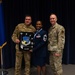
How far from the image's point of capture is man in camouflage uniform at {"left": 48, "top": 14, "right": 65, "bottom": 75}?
3919 millimetres

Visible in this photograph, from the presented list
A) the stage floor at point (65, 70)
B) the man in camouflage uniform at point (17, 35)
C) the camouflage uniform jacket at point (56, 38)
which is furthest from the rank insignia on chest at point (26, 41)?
the stage floor at point (65, 70)

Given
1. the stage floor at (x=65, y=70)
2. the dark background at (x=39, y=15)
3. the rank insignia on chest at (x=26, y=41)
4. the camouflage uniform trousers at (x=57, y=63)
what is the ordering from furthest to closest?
the dark background at (x=39, y=15) → the stage floor at (x=65, y=70) → the rank insignia on chest at (x=26, y=41) → the camouflage uniform trousers at (x=57, y=63)

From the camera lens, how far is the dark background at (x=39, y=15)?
197 inches

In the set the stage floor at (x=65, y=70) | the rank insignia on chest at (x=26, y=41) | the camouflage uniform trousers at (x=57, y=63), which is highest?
the rank insignia on chest at (x=26, y=41)

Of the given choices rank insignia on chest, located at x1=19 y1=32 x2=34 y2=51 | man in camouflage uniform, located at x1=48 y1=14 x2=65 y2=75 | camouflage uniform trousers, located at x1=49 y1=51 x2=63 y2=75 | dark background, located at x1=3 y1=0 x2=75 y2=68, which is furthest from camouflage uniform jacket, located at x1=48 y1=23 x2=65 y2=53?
dark background, located at x1=3 y1=0 x2=75 y2=68

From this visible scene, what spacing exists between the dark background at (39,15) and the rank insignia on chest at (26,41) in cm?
92

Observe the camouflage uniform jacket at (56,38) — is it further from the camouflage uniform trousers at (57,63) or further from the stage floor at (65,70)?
the stage floor at (65,70)

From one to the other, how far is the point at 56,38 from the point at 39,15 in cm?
136

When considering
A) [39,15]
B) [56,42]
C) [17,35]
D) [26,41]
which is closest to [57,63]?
[56,42]

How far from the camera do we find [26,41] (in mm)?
4195

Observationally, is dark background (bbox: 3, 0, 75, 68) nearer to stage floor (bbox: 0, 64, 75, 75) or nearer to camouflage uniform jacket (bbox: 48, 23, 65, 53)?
stage floor (bbox: 0, 64, 75, 75)

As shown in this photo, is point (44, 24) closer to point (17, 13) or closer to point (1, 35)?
point (17, 13)

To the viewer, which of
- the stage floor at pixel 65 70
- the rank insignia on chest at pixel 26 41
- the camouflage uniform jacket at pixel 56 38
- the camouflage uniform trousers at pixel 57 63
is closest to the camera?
the camouflage uniform jacket at pixel 56 38

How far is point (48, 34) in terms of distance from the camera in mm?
4117
